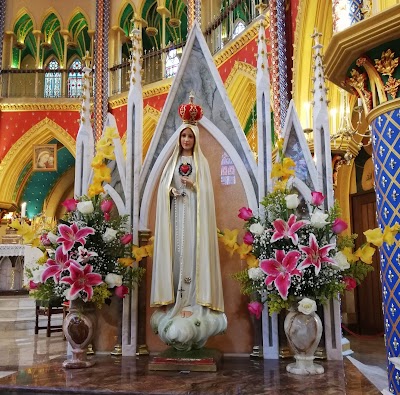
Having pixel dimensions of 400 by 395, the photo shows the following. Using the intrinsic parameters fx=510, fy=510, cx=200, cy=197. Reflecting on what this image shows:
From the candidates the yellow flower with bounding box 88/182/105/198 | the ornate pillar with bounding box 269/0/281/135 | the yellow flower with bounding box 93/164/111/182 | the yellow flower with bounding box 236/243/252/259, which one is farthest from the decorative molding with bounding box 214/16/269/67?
the yellow flower with bounding box 236/243/252/259

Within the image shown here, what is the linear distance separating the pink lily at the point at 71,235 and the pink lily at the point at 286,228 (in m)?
1.37

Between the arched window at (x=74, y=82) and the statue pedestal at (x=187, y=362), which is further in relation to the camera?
the arched window at (x=74, y=82)

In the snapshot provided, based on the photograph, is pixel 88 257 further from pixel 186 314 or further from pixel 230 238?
pixel 230 238

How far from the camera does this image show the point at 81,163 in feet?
15.3

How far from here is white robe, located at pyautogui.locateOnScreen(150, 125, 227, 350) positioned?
3.71 meters

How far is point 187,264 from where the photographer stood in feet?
12.7

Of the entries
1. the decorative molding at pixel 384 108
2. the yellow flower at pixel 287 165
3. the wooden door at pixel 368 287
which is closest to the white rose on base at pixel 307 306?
the yellow flower at pixel 287 165

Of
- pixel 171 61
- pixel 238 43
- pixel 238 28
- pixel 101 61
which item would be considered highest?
pixel 101 61

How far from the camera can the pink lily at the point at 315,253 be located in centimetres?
346

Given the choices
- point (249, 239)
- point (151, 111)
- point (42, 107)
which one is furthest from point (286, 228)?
point (42, 107)

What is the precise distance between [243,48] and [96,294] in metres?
6.79

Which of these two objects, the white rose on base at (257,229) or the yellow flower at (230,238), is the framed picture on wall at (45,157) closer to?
the yellow flower at (230,238)

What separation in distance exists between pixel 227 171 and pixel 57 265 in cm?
162

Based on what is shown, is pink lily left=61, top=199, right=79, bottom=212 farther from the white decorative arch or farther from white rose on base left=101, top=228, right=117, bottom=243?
the white decorative arch
